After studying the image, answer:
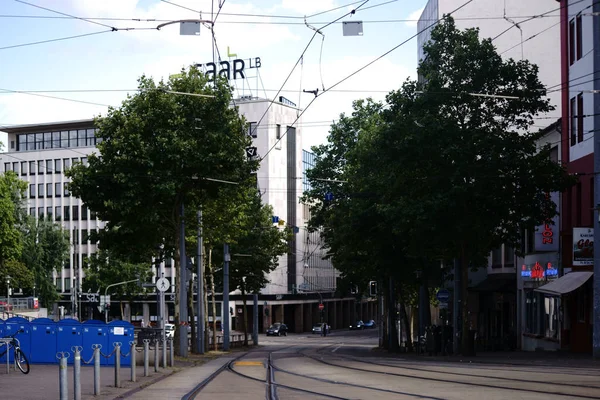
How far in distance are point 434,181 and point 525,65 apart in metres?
5.72

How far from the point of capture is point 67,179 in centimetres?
12481

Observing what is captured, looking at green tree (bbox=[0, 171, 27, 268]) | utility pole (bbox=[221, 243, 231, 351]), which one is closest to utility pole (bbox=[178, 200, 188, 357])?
utility pole (bbox=[221, 243, 231, 351])

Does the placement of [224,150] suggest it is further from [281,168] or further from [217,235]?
[281,168]

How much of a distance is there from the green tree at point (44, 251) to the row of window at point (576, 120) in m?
58.1

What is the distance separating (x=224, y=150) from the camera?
3631 centimetres

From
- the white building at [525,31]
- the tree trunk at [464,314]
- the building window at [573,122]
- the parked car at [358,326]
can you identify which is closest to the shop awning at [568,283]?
the tree trunk at [464,314]

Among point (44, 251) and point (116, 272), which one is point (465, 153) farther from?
point (116, 272)

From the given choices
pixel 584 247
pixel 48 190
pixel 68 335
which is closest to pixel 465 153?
pixel 584 247

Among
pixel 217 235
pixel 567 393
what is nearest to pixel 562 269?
pixel 217 235

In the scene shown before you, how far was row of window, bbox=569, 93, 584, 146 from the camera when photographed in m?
39.3

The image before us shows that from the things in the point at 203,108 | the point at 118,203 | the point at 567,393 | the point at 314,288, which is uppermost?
the point at 203,108

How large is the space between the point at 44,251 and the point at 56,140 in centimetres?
4208

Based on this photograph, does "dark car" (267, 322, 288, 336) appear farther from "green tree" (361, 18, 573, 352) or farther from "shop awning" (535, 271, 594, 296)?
"shop awning" (535, 271, 594, 296)

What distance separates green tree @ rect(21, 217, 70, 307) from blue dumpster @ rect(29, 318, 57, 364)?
56.7 meters
